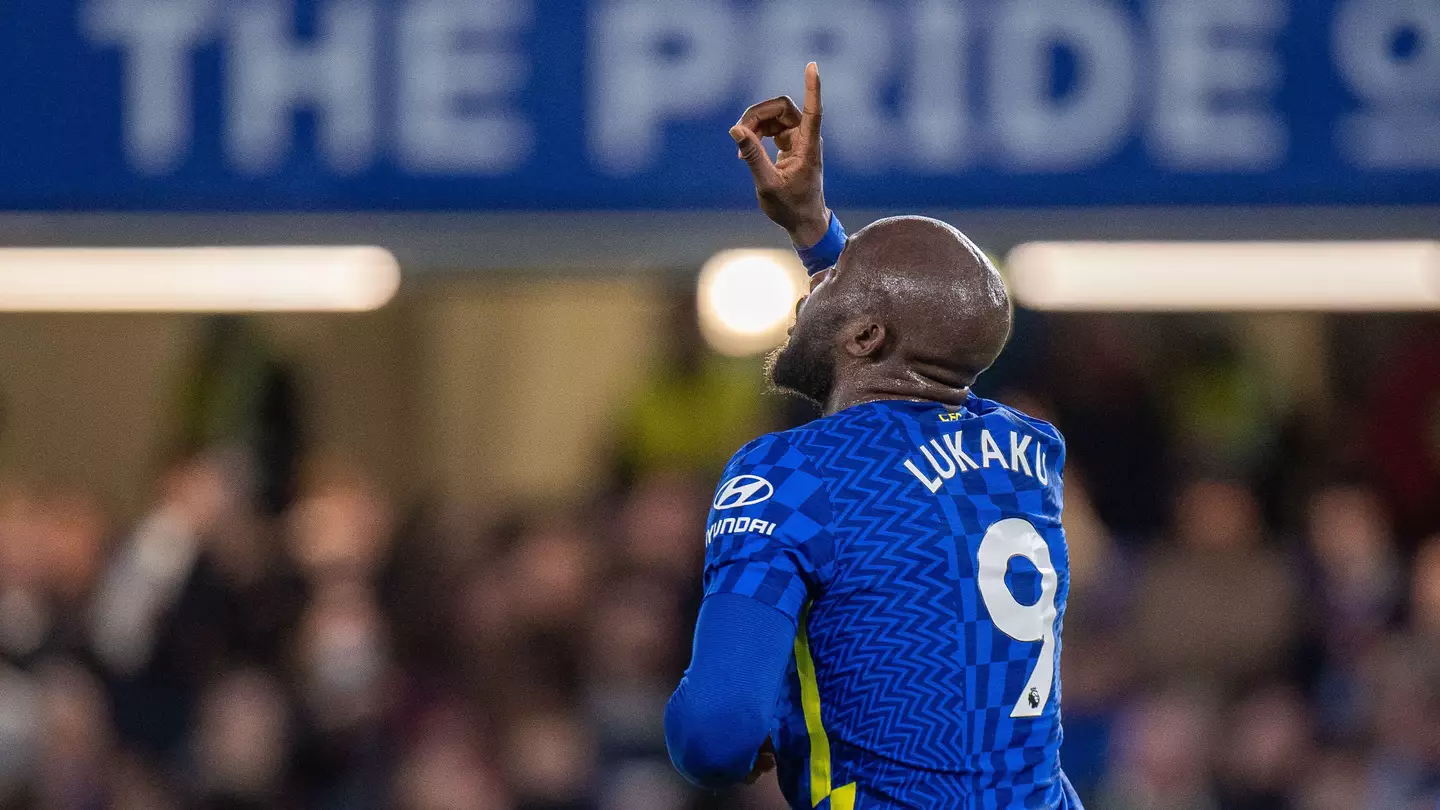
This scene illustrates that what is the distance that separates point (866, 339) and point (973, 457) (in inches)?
8.5

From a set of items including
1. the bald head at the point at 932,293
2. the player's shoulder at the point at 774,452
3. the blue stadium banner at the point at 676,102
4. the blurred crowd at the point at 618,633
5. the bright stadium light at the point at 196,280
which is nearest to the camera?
the player's shoulder at the point at 774,452

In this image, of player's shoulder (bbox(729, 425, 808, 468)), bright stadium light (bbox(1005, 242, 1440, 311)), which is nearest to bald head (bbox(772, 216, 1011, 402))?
player's shoulder (bbox(729, 425, 808, 468))

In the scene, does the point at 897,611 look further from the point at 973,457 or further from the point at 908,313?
the point at 908,313

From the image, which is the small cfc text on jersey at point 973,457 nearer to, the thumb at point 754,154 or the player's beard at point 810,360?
the player's beard at point 810,360

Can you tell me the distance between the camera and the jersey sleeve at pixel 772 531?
2.27 metres

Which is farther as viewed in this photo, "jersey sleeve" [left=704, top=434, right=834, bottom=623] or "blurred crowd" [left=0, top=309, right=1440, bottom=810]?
"blurred crowd" [left=0, top=309, right=1440, bottom=810]

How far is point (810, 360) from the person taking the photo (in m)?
2.61

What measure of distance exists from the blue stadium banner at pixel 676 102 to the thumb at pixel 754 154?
4.08 metres

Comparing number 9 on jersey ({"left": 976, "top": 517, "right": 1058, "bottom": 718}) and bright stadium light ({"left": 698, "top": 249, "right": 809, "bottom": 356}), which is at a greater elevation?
number 9 on jersey ({"left": 976, "top": 517, "right": 1058, "bottom": 718})

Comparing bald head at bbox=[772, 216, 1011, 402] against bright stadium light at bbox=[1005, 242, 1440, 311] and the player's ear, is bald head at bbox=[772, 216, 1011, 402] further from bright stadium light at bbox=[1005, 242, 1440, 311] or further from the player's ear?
bright stadium light at bbox=[1005, 242, 1440, 311]

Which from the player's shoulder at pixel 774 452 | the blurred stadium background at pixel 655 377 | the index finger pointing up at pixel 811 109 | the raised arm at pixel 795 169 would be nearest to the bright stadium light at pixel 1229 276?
the blurred stadium background at pixel 655 377

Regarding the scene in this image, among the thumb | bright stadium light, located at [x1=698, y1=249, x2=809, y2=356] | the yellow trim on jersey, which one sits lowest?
bright stadium light, located at [x1=698, y1=249, x2=809, y2=356]

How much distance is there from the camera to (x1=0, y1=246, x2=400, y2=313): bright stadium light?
7.70 meters

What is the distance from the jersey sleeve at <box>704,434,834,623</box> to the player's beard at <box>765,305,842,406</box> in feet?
0.75
